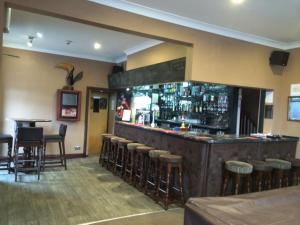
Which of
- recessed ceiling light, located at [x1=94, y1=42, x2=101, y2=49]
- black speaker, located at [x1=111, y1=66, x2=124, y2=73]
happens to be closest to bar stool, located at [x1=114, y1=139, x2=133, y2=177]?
recessed ceiling light, located at [x1=94, y1=42, x2=101, y2=49]

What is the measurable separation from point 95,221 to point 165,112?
13.0ft

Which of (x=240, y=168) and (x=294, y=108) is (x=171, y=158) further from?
(x=294, y=108)

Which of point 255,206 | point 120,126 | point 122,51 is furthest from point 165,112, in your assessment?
point 255,206

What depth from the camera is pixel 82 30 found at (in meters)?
4.94

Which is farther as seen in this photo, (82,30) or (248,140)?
(82,30)

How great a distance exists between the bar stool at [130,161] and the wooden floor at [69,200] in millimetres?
189

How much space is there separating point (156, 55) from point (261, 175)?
3114 millimetres

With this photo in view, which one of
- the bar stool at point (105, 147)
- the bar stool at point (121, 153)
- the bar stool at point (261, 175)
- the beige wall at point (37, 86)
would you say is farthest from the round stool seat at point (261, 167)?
the beige wall at point (37, 86)

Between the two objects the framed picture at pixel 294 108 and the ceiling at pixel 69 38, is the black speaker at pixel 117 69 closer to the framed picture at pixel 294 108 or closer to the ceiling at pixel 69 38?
the ceiling at pixel 69 38

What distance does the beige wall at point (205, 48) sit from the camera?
3182 millimetres

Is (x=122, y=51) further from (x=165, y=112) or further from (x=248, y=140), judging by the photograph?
(x=248, y=140)

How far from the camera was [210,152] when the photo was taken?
12.0 ft

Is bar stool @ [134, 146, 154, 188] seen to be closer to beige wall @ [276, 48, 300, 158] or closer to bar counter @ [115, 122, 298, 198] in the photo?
bar counter @ [115, 122, 298, 198]

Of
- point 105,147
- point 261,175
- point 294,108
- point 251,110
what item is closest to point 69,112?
point 105,147
